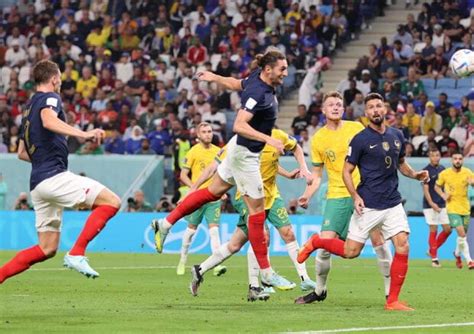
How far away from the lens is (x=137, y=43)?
37188 mm

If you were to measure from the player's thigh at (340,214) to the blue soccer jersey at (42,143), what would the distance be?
335 centimetres

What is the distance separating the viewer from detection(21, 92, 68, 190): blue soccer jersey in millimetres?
12244

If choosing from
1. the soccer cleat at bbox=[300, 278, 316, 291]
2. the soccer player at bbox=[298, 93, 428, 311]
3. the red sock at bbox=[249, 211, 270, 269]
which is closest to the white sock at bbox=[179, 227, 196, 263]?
the soccer cleat at bbox=[300, 278, 316, 291]

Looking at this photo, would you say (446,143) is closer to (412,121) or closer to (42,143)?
(412,121)

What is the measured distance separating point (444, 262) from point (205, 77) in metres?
13.1

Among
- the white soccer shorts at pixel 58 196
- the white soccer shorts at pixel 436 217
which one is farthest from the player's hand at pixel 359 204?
the white soccer shorts at pixel 436 217

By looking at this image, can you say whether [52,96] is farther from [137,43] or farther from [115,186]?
[137,43]

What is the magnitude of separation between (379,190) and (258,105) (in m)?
1.54

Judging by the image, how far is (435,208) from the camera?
24.5 meters

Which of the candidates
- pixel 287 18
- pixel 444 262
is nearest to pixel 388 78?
pixel 287 18

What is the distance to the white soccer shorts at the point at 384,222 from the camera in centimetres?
1304

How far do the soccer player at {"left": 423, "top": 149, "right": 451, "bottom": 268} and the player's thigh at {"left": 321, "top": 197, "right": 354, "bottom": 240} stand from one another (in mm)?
10281

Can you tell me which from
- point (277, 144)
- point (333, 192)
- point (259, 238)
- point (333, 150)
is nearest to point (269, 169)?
point (333, 150)

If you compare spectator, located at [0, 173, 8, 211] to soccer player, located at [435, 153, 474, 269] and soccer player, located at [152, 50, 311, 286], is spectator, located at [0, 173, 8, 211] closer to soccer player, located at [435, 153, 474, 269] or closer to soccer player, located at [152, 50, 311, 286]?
soccer player, located at [435, 153, 474, 269]
